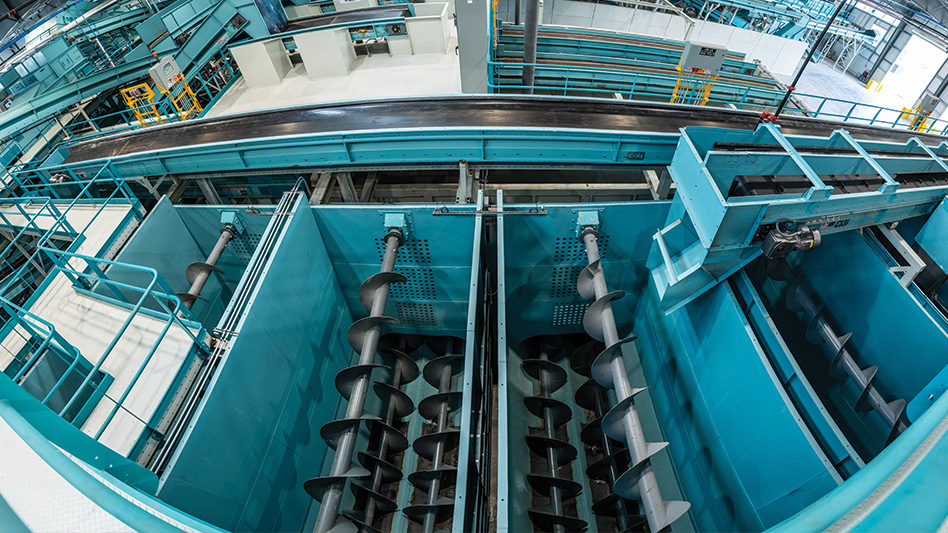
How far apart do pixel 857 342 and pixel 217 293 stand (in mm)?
7780

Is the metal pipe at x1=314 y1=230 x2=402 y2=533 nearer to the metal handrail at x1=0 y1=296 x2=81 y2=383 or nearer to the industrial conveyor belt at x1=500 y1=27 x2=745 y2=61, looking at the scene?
the metal handrail at x1=0 y1=296 x2=81 y2=383

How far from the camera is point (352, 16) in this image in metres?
10.1

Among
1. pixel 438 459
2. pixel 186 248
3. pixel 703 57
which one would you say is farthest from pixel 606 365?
pixel 703 57

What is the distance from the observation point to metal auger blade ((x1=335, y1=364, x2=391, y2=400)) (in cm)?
349

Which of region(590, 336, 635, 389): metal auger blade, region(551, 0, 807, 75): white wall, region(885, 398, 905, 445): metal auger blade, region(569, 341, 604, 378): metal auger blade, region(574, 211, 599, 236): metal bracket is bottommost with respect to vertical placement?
region(885, 398, 905, 445): metal auger blade

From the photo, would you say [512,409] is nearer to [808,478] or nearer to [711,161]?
[808,478]

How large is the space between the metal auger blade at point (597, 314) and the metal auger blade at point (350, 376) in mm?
2123

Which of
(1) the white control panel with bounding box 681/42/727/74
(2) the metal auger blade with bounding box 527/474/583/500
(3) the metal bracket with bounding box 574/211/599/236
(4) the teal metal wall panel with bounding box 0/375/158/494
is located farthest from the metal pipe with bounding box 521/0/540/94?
(4) the teal metal wall panel with bounding box 0/375/158/494

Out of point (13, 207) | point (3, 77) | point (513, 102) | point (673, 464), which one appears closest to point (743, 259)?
point (673, 464)

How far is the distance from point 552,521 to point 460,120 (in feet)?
15.9

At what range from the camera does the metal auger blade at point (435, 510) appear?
3213mm

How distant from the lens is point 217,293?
552 centimetres

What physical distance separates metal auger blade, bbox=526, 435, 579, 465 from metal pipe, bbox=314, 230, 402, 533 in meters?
1.87

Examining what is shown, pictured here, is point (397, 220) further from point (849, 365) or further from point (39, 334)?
point (849, 365)
